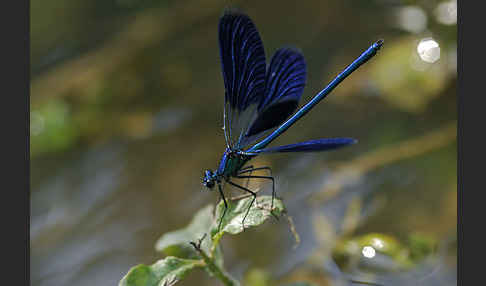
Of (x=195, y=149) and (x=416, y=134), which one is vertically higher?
(x=195, y=149)

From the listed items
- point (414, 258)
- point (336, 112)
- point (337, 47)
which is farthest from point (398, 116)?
point (414, 258)

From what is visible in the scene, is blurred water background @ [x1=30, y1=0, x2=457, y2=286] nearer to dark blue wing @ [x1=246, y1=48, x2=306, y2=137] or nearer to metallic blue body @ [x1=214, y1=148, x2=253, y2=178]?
metallic blue body @ [x1=214, y1=148, x2=253, y2=178]

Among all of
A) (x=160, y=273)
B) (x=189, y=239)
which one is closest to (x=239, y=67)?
(x=189, y=239)

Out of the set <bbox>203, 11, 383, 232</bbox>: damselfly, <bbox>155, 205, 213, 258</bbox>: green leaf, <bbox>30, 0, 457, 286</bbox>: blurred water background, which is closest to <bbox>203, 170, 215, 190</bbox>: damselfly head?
<bbox>203, 11, 383, 232</bbox>: damselfly

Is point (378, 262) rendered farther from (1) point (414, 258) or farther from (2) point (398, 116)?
(2) point (398, 116)

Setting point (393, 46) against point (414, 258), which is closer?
point (414, 258)

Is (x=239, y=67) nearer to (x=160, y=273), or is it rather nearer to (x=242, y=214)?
(x=242, y=214)

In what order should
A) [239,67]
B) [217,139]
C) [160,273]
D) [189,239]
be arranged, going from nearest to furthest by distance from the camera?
[160,273] < [189,239] < [239,67] < [217,139]
